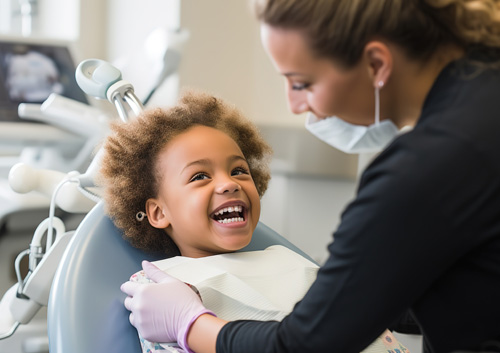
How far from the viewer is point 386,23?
28.2 inches

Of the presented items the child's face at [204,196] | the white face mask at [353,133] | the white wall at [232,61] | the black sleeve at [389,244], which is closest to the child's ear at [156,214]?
the child's face at [204,196]

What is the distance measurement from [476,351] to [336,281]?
196 mm

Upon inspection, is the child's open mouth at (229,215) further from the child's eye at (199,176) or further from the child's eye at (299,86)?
the child's eye at (299,86)

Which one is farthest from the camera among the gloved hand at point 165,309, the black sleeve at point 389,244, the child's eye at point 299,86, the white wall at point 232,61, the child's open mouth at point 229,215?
the white wall at point 232,61

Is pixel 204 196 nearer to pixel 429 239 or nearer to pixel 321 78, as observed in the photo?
pixel 321 78

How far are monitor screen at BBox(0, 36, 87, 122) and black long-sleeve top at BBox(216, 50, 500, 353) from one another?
5.43ft

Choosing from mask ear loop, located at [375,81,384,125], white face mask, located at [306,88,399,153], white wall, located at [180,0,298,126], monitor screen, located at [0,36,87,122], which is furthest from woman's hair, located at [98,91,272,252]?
white wall, located at [180,0,298,126]

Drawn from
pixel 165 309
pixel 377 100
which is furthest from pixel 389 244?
pixel 165 309

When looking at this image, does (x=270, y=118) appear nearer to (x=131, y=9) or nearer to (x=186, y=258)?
(x=131, y=9)

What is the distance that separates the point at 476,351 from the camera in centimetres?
74

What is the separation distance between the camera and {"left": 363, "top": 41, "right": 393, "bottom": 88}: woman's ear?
2.38 feet

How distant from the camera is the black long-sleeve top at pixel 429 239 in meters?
0.66

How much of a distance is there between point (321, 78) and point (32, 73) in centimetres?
164

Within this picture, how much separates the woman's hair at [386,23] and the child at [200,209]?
0.46 metres
